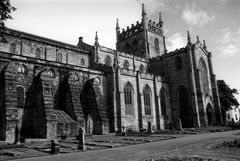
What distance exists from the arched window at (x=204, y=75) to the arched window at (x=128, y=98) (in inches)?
574

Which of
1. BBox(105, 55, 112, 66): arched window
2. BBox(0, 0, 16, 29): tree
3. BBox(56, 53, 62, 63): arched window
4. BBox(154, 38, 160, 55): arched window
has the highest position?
BBox(154, 38, 160, 55): arched window

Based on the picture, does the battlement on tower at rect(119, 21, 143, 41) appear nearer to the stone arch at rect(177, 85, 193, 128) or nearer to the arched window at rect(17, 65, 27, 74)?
the stone arch at rect(177, 85, 193, 128)

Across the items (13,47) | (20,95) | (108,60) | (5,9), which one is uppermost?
(108,60)

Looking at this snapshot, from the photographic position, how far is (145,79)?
4009cm

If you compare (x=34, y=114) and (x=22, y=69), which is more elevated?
(x=22, y=69)

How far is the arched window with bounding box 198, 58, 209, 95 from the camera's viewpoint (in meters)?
42.4

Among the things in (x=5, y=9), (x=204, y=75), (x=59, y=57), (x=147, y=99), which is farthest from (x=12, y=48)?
(x=204, y=75)

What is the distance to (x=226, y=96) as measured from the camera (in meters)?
50.0

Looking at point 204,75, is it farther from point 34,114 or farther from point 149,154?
point 149,154

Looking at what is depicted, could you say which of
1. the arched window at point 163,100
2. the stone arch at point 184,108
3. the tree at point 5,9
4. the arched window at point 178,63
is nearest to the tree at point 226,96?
the stone arch at point 184,108

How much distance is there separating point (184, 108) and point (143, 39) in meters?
19.6

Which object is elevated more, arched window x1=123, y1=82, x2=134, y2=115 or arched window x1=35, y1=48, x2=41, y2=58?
arched window x1=35, y1=48, x2=41, y2=58

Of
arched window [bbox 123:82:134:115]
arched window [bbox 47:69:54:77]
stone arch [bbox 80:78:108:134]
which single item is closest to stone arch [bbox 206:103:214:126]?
arched window [bbox 123:82:134:115]

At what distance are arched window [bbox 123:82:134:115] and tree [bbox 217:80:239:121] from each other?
2347 cm
